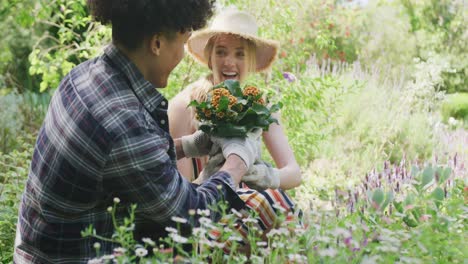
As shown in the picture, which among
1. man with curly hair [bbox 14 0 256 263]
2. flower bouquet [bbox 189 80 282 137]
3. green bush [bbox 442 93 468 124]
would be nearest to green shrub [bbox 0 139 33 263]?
man with curly hair [bbox 14 0 256 263]

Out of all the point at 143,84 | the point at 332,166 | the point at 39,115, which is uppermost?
the point at 143,84

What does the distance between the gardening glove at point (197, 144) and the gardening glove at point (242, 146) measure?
0.14 meters

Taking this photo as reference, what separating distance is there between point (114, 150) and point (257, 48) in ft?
A: 6.29

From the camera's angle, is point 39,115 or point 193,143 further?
point 39,115

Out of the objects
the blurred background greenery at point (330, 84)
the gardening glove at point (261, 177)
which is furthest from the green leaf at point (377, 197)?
the blurred background greenery at point (330, 84)

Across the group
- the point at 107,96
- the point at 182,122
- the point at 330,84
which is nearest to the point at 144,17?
the point at 107,96

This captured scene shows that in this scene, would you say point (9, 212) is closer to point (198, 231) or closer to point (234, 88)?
point (234, 88)

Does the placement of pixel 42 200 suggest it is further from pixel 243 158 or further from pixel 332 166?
pixel 332 166

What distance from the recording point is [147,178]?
207 centimetres

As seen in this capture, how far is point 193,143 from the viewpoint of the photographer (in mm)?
2979

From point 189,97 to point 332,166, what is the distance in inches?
121

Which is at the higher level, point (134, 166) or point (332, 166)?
point (134, 166)

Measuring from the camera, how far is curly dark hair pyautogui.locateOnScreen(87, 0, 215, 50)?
2232 mm

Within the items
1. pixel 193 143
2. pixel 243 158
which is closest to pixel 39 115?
pixel 193 143
